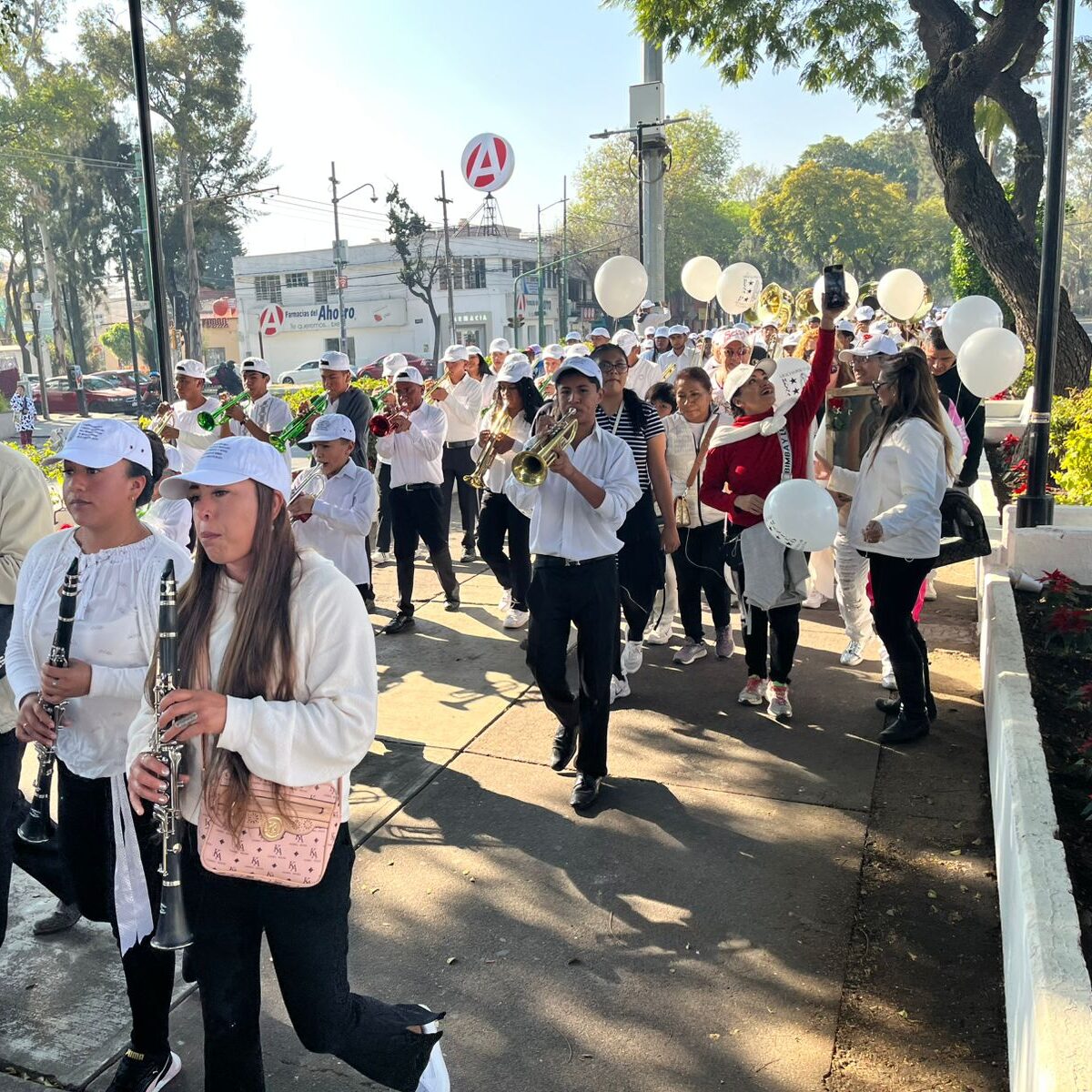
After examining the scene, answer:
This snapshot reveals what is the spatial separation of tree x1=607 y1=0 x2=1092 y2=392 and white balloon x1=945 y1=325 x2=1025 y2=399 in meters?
5.75

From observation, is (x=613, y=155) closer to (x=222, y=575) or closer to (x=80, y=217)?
(x=80, y=217)

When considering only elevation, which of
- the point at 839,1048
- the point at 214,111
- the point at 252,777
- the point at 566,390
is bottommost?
the point at 839,1048

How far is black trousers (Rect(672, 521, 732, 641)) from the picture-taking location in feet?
21.8

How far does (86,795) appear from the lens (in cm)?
295

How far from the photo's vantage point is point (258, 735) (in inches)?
87.7

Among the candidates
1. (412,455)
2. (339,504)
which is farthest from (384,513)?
(339,504)

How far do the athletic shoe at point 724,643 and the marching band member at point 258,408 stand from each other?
3.86 meters

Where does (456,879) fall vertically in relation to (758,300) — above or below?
below

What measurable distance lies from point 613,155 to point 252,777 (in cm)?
7425

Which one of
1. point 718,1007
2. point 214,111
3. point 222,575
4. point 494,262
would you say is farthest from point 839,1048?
point 494,262

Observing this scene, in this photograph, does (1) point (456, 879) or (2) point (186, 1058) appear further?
(1) point (456, 879)

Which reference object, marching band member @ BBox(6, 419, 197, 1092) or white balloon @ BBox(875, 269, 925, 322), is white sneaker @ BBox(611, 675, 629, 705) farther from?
white balloon @ BBox(875, 269, 925, 322)

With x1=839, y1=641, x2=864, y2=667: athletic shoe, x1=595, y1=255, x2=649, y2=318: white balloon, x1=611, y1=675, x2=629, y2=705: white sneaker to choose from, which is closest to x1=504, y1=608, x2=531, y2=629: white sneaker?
x1=611, y1=675, x2=629, y2=705: white sneaker

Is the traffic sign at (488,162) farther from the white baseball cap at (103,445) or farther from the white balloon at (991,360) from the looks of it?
the white baseball cap at (103,445)
